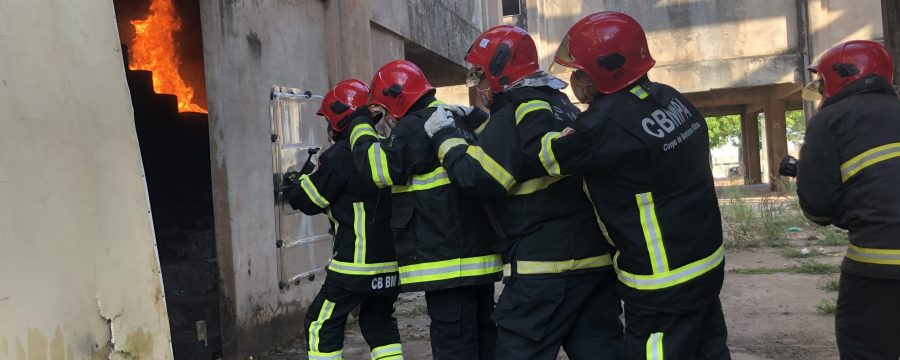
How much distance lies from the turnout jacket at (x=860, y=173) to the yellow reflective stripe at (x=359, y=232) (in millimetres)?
2167

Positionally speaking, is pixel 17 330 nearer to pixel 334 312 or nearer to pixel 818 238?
pixel 334 312

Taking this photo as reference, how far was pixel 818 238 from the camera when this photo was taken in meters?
9.90

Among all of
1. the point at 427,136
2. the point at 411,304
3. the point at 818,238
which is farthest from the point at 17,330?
the point at 818,238

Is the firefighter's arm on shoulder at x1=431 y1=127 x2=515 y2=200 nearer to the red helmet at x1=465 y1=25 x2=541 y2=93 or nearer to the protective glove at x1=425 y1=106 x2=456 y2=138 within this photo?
the protective glove at x1=425 y1=106 x2=456 y2=138

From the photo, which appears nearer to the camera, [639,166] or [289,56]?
[639,166]

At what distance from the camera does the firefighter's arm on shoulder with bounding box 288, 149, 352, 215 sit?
12.6 feet

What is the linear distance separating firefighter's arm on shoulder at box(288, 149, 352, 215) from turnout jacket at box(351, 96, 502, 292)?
447 mm

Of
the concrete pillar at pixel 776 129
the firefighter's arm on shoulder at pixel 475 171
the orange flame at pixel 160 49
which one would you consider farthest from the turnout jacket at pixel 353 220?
the concrete pillar at pixel 776 129

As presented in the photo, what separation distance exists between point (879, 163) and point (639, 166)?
1.21 metres

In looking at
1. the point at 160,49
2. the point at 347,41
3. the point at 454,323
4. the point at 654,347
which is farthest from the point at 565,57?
the point at 160,49

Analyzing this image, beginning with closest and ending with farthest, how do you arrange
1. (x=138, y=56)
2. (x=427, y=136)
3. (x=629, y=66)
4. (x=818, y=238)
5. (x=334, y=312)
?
(x=629, y=66) → (x=427, y=136) → (x=334, y=312) → (x=138, y=56) → (x=818, y=238)

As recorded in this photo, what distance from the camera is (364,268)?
12.5ft

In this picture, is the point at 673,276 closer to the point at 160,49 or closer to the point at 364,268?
the point at 364,268

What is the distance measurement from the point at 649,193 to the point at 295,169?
11.4 ft
